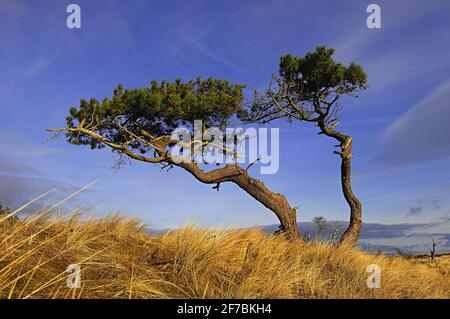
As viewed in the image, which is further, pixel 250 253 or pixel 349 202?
pixel 349 202

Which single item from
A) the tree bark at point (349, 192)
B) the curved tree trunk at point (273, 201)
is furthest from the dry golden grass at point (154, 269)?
the tree bark at point (349, 192)

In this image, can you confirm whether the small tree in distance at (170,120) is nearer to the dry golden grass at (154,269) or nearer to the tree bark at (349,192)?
the tree bark at (349,192)

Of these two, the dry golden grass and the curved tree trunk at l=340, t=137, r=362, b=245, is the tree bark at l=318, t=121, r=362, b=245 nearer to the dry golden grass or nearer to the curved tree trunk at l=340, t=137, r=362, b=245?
the curved tree trunk at l=340, t=137, r=362, b=245

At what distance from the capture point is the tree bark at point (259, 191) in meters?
12.4

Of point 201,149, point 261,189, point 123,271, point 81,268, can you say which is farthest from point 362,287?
point 201,149

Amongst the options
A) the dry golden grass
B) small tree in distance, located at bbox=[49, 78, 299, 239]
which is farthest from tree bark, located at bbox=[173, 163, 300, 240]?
the dry golden grass

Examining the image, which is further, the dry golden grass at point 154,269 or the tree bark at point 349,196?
the tree bark at point 349,196

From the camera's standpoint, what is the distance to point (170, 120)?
46.3 feet

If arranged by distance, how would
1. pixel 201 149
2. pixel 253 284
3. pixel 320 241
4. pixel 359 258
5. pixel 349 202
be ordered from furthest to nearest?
pixel 201 149 → pixel 349 202 → pixel 320 241 → pixel 359 258 → pixel 253 284

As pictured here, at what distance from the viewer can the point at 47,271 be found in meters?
4.49

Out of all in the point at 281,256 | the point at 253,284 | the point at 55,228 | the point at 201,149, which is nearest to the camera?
the point at 253,284

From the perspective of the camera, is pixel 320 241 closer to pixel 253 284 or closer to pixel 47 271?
pixel 253 284

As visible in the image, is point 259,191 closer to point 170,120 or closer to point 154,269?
point 170,120

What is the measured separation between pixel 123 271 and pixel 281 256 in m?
3.18
